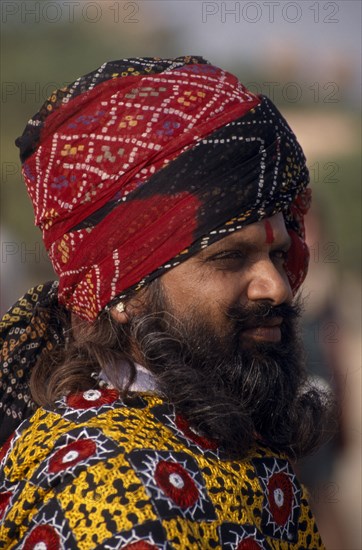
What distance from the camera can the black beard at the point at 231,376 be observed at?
2238 mm

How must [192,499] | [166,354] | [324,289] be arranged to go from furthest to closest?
[324,289] < [166,354] < [192,499]

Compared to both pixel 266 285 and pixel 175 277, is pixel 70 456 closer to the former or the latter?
pixel 175 277

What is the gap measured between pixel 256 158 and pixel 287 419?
763 mm

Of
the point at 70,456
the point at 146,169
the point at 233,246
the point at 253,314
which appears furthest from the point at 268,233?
the point at 70,456

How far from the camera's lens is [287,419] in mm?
2521

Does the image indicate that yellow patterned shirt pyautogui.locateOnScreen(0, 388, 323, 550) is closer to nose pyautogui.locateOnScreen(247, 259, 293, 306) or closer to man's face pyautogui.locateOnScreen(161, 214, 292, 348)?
man's face pyautogui.locateOnScreen(161, 214, 292, 348)

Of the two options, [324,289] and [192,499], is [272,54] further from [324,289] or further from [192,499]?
[192,499]

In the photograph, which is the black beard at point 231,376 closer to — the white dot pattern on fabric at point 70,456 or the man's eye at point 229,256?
the man's eye at point 229,256

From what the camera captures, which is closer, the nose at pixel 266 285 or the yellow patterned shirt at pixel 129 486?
the yellow patterned shirt at pixel 129 486

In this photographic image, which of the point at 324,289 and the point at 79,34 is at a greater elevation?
the point at 324,289

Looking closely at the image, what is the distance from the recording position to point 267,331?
2.49 meters

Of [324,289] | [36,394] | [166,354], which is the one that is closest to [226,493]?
[166,354]

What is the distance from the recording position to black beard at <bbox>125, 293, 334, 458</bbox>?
2238mm

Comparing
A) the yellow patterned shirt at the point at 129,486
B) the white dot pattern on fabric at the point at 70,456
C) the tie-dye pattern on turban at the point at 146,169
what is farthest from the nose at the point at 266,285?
the white dot pattern on fabric at the point at 70,456
